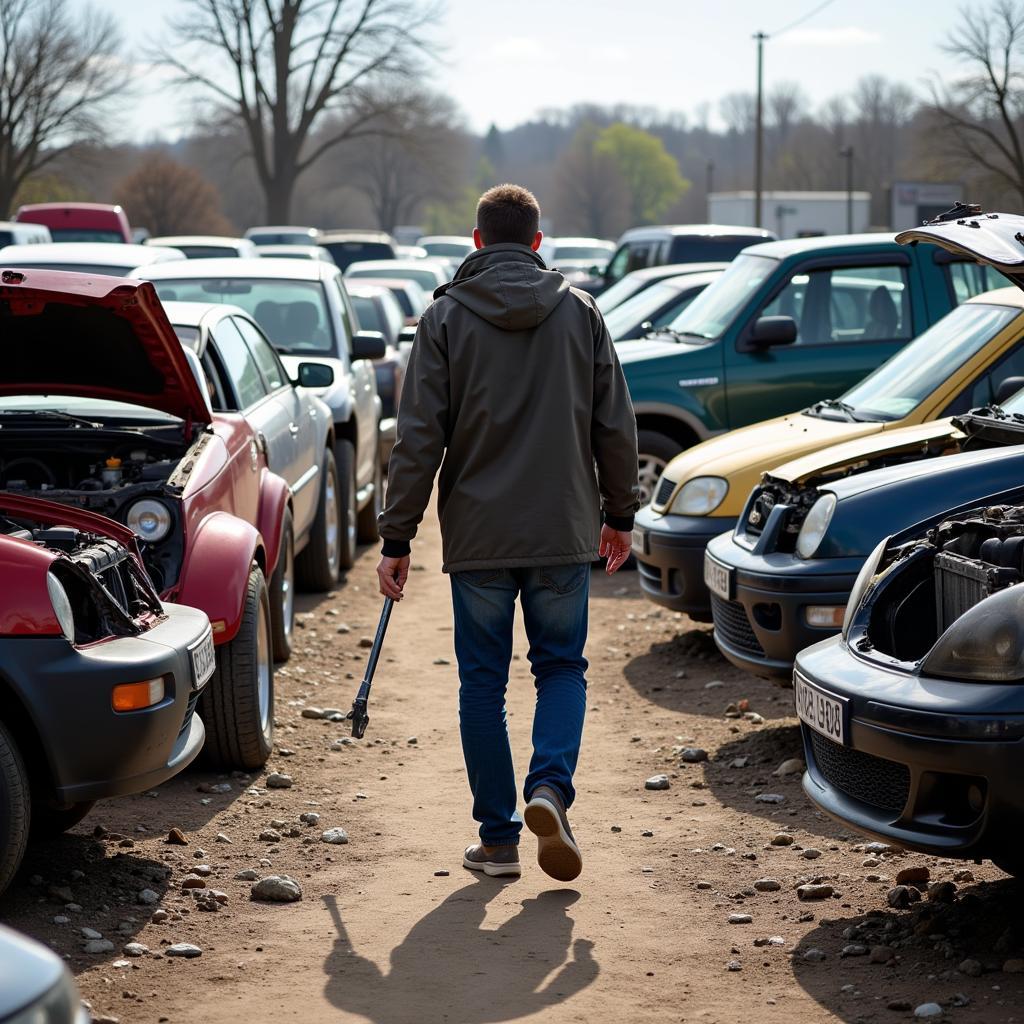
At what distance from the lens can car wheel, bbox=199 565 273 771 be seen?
5.58 metres

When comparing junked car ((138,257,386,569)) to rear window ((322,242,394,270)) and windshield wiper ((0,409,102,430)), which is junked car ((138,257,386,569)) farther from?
rear window ((322,242,394,270))

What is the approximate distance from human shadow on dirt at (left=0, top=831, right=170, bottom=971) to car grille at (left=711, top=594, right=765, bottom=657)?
96.3 inches

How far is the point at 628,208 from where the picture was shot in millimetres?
131375

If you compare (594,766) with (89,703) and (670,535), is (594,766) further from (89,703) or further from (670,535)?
(89,703)

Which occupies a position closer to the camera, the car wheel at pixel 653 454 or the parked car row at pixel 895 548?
the parked car row at pixel 895 548

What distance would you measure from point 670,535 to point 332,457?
2.58 metres

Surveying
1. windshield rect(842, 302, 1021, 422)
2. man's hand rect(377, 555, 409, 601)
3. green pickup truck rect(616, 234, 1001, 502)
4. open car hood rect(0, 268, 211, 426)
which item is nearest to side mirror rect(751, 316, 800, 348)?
green pickup truck rect(616, 234, 1001, 502)

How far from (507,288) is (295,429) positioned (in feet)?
12.8

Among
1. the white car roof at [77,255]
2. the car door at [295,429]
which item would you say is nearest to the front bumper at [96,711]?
the car door at [295,429]

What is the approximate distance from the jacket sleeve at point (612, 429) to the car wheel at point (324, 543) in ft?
14.6

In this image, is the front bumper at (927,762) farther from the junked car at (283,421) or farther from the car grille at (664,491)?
the car grille at (664,491)

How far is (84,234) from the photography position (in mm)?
26500

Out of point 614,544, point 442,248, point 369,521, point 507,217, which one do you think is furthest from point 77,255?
point 442,248

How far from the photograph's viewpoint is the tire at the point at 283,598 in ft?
23.3
